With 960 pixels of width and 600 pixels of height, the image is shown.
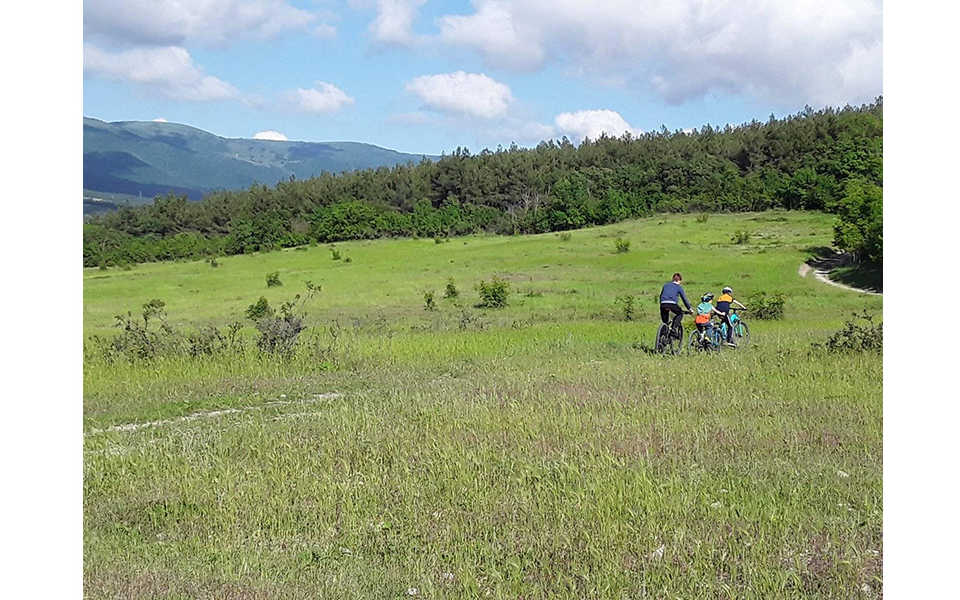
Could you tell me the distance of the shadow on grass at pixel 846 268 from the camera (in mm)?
36812

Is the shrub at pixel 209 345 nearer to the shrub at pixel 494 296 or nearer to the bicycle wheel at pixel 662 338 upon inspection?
the bicycle wheel at pixel 662 338

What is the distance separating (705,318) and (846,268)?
2686cm

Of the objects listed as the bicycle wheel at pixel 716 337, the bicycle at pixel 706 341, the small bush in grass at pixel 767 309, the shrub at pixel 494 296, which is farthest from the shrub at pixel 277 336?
the small bush in grass at pixel 767 309

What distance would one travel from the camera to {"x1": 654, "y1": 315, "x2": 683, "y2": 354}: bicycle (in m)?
16.5

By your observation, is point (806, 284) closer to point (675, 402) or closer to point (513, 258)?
point (513, 258)

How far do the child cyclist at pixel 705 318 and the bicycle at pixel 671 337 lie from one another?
46 centimetres

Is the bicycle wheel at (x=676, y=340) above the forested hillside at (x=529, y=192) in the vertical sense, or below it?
below

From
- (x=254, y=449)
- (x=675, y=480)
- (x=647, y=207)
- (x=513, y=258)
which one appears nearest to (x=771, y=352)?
(x=675, y=480)

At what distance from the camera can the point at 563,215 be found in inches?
2842

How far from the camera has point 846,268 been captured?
39969 millimetres

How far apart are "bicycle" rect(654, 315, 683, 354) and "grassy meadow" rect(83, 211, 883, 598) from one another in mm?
535

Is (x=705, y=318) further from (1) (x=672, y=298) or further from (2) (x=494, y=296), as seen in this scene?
(2) (x=494, y=296)

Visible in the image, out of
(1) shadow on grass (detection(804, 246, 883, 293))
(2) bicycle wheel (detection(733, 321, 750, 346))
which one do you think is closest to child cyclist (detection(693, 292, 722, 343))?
(2) bicycle wheel (detection(733, 321, 750, 346))

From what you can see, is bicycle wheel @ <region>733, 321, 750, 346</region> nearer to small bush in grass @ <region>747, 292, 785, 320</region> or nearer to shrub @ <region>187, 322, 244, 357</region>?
small bush in grass @ <region>747, 292, 785, 320</region>
